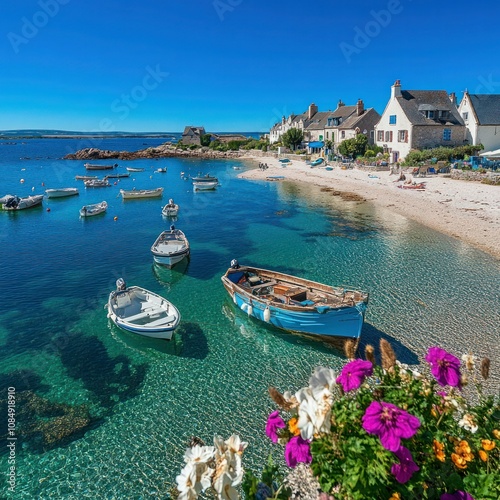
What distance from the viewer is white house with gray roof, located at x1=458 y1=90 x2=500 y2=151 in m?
57.7

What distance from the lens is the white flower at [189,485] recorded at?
3.99 metres

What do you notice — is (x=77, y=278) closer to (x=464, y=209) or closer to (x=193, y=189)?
(x=464, y=209)

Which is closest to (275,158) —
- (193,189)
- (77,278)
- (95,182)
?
(193,189)

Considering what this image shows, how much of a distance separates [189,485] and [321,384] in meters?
1.76

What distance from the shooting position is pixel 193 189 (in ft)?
218

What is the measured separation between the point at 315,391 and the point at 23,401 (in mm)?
13322

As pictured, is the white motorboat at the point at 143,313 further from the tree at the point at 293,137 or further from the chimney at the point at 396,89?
the tree at the point at 293,137

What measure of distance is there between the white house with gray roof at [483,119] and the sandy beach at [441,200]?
12335 millimetres

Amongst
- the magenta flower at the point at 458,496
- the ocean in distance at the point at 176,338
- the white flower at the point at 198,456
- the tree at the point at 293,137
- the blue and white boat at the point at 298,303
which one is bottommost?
the ocean in distance at the point at 176,338

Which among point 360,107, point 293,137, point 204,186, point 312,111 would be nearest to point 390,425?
point 204,186

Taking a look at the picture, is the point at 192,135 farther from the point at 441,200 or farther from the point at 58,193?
the point at 441,200

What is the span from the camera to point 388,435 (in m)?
4.14

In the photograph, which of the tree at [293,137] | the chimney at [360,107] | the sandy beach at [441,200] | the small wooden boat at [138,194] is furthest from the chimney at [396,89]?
the small wooden boat at [138,194]

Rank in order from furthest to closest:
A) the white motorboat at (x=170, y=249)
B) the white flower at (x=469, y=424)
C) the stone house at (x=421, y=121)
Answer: the stone house at (x=421, y=121) < the white motorboat at (x=170, y=249) < the white flower at (x=469, y=424)
